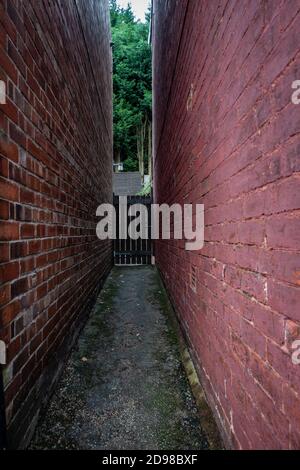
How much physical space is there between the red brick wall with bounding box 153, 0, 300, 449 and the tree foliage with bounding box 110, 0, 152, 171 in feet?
69.8

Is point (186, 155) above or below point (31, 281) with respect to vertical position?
above

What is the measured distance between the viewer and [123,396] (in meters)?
2.13

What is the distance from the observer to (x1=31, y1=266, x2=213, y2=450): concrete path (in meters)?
1.68

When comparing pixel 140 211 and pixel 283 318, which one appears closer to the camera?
pixel 283 318

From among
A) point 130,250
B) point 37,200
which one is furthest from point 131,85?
point 37,200

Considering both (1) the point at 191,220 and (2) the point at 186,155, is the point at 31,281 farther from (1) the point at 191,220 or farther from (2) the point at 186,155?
(2) the point at 186,155

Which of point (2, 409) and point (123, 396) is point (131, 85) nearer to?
point (123, 396)

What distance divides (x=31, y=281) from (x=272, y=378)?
1305mm

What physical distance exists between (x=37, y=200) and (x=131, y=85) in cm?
2243

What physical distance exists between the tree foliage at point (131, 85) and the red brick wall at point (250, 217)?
21.3 metres

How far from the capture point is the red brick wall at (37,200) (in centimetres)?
142

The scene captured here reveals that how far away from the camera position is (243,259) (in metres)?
1.31

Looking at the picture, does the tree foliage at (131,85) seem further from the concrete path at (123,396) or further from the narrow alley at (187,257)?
the concrete path at (123,396)
